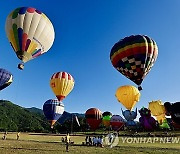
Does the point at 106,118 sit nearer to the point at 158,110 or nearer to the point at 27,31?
the point at 158,110

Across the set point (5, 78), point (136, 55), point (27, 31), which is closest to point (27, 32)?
point (27, 31)

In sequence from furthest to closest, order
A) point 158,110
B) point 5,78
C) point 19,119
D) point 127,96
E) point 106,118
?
point 19,119
point 158,110
point 106,118
point 5,78
point 127,96

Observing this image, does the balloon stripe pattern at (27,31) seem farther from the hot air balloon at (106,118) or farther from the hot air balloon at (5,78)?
the hot air balloon at (106,118)

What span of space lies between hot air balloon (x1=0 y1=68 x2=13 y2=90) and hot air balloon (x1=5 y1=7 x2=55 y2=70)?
2328 centimetres

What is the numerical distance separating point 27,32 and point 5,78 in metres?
26.6

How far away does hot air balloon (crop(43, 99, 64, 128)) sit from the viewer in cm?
4219

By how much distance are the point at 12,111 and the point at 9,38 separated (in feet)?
483

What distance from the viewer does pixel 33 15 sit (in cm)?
2653

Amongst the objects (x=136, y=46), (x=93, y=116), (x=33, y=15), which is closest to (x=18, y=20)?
(x=33, y=15)

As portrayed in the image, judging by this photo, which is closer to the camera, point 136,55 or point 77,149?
point 77,149

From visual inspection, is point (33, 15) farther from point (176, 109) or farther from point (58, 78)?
point (176, 109)

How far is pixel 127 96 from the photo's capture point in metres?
47.4

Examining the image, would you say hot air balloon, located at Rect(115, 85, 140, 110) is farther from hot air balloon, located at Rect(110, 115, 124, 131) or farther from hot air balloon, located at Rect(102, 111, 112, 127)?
hot air balloon, located at Rect(102, 111, 112, 127)

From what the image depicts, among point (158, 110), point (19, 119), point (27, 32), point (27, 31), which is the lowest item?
point (158, 110)
